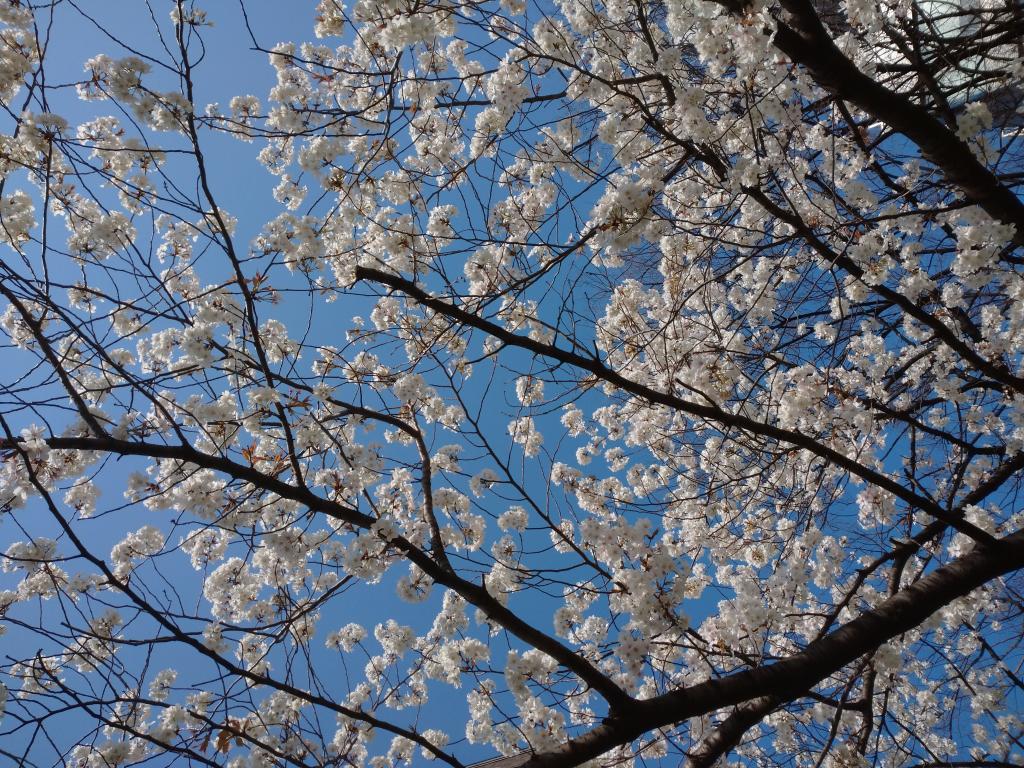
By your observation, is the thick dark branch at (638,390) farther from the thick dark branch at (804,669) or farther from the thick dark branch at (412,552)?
the thick dark branch at (412,552)

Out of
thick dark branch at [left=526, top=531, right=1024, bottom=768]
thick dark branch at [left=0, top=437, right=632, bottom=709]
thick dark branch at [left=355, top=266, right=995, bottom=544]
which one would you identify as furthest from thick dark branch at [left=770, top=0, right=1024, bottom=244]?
thick dark branch at [left=0, top=437, right=632, bottom=709]

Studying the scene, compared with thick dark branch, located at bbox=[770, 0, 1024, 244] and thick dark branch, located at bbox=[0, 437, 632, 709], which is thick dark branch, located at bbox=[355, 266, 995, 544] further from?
thick dark branch, located at bbox=[770, 0, 1024, 244]

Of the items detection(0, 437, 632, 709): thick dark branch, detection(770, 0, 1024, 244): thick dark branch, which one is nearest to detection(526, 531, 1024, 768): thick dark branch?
detection(0, 437, 632, 709): thick dark branch

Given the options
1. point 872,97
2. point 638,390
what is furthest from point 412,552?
point 872,97

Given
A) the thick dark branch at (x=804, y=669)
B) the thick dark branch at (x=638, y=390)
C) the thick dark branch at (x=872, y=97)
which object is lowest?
the thick dark branch at (x=804, y=669)

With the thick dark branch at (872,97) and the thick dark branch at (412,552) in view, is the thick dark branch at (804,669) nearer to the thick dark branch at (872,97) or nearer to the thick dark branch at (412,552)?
the thick dark branch at (412,552)

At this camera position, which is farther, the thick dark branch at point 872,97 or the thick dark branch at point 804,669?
the thick dark branch at point 872,97

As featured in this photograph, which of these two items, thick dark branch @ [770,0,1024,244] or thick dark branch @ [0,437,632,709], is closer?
thick dark branch @ [0,437,632,709]

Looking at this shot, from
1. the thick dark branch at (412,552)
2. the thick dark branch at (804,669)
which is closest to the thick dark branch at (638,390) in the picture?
the thick dark branch at (804,669)

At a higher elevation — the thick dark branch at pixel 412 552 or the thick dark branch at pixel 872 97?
the thick dark branch at pixel 872 97

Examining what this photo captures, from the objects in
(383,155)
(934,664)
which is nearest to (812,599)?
(934,664)

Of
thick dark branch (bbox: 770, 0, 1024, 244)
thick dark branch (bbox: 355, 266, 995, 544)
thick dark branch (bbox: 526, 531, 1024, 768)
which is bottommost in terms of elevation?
thick dark branch (bbox: 526, 531, 1024, 768)

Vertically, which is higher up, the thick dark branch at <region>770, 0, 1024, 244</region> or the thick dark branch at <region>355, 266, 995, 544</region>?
the thick dark branch at <region>770, 0, 1024, 244</region>

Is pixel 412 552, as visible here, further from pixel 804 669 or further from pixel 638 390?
pixel 804 669
